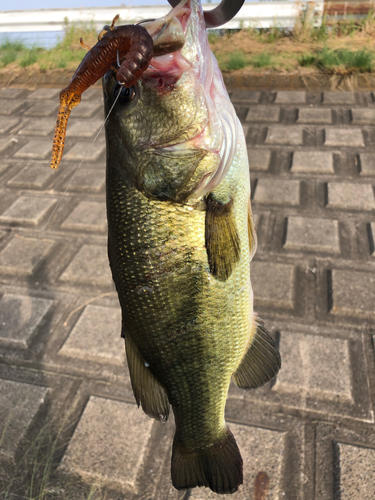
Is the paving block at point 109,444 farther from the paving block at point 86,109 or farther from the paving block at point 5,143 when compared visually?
the paving block at point 86,109

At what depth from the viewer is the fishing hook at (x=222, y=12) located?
110 cm

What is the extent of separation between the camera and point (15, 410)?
274 cm

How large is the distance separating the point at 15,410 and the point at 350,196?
3.65 metres

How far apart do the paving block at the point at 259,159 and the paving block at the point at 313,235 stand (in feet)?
3.33

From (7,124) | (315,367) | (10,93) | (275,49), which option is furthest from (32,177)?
(275,49)

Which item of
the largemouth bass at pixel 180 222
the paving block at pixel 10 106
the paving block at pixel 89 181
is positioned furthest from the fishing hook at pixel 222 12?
the paving block at pixel 10 106

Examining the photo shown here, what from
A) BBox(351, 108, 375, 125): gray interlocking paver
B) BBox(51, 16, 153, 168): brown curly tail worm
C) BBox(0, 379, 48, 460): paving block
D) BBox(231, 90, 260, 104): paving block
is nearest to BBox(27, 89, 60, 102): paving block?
BBox(231, 90, 260, 104): paving block

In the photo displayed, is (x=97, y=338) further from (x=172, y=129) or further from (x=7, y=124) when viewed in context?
(x=7, y=124)

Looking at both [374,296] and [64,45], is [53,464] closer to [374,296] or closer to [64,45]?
[374,296]

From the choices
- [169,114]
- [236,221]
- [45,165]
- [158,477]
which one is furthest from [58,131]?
[45,165]

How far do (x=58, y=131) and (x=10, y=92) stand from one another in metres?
7.26

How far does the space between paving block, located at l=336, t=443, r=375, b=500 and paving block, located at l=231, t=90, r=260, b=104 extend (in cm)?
506

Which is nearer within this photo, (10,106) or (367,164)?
(367,164)

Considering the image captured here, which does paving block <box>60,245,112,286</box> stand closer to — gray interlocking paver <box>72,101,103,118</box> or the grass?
gray interlocking paver <box>72,101,103,118</box>
